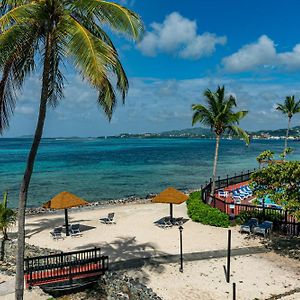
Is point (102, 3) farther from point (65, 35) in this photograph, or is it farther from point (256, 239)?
point (256, 239)

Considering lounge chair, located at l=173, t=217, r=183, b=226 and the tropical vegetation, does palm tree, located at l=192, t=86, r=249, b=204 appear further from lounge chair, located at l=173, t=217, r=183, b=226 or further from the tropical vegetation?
the tropical vegetation

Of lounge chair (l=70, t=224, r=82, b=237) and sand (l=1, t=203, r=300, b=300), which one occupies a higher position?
lounge chair (l=70, t=224, r=82, b=237)

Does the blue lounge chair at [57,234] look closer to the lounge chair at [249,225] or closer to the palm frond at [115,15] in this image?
the lounge chair at [249,225]

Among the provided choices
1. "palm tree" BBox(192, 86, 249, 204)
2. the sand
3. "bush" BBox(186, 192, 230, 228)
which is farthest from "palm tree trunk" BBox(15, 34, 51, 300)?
"palm tree" BBox(192, 86, 249, 204)

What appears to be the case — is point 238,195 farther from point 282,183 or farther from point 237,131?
point 282,183

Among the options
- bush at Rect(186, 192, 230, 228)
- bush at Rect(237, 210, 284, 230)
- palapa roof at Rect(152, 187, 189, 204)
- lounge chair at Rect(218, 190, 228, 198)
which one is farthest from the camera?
lounge chair at Rect(218, 190, 228, 198)

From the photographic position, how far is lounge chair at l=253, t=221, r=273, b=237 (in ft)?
58.9

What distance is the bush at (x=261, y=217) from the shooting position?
63.4ft

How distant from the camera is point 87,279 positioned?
12883 millimetres

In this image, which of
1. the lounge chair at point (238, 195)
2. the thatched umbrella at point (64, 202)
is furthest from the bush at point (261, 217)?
the thatched umbrella at point (64, 202)

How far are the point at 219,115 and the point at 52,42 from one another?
18846 millimetres

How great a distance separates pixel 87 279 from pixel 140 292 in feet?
8.71

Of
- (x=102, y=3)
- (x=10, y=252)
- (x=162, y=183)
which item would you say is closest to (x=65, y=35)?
(x=102, y=3)

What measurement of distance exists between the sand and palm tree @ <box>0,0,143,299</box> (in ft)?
21.7
